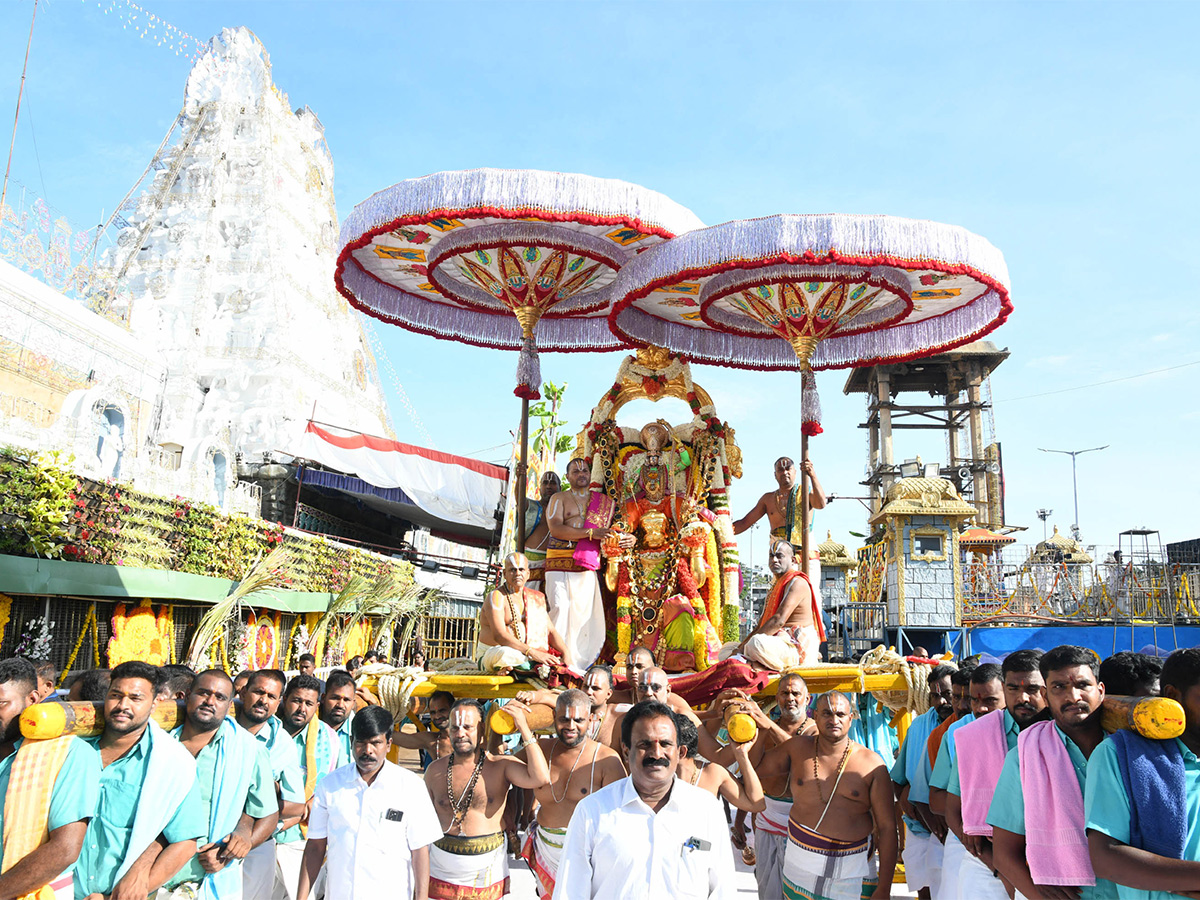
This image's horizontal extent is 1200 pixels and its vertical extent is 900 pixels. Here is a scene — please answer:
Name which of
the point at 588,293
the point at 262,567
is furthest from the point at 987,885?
the point at 262,567

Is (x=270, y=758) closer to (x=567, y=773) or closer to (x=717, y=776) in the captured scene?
(x=567, y=773)

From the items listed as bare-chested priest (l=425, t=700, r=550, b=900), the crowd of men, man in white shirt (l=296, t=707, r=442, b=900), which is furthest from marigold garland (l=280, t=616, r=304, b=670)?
man in white shirt (l=296, t=707, r=442, b=900)

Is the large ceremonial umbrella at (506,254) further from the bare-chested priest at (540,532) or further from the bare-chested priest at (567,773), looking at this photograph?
the bare-chested priest at (567,773)

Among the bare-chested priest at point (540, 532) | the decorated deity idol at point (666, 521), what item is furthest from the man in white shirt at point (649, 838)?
the bare-chested priest at point (540, 532)

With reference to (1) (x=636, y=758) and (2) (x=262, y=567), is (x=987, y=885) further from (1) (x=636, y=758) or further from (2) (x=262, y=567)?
(2) (x=262, y=567)

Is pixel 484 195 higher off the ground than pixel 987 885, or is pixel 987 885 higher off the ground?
pixel 484 195

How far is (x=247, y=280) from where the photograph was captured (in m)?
32.8

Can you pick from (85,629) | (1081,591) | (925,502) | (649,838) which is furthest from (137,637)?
(1081,591)

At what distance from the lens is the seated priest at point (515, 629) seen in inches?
246

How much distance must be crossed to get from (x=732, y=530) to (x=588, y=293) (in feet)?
10.0

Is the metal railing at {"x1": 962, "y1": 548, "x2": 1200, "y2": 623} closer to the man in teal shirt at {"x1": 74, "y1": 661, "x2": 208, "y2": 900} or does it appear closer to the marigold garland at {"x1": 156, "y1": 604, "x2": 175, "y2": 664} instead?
the marigold garland at {"x1": 156, "y1": 604, "x2": 175, "y2": 664}

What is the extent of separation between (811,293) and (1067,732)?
525cm

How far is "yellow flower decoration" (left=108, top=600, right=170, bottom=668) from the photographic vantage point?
9680 millimetres

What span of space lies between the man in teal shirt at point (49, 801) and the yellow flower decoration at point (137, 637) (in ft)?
23.4
